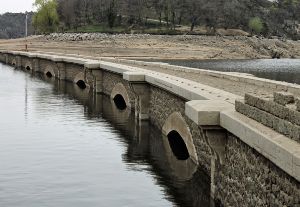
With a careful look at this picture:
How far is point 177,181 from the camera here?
55.2 feet

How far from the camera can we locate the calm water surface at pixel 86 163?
1529 centimetres

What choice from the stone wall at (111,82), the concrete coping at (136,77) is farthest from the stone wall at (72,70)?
the concrete coping at (136,77)

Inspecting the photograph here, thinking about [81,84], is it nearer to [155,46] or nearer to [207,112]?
[207,112]

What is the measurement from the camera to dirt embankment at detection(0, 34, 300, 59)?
328 feet

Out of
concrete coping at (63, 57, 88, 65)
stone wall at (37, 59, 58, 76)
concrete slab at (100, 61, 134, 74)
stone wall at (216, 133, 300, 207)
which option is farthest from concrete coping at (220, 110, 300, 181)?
stone wall at (37, 59, 58, 76)

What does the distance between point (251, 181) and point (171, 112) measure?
31.4 feet

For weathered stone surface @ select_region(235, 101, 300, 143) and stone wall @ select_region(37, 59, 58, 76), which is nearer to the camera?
weathered stone surface @ select_region(235, 101, 300, 143)

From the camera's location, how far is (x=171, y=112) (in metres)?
20.2

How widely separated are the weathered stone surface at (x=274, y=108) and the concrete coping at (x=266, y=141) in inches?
13.0

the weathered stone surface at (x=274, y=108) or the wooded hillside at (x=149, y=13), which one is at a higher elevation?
the wooded hillside at (x=149, y=13)

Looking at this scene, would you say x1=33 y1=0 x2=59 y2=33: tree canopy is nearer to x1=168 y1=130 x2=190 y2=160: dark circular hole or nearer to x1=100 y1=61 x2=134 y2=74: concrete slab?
x1=100 y1=61 x2=134 y2=74: concrete slab

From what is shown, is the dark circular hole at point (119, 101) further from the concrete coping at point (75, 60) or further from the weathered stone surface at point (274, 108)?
the weathered stone surface at point (274, 108)

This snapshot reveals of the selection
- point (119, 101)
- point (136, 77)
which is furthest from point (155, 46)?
point (136, 77)

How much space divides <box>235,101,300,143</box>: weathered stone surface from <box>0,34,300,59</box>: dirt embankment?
80.5 m
